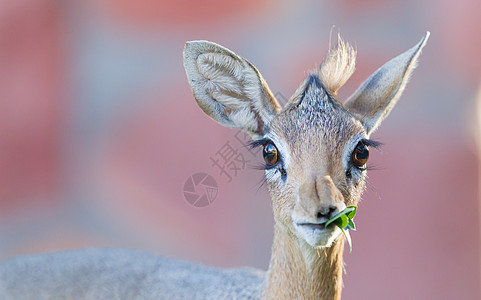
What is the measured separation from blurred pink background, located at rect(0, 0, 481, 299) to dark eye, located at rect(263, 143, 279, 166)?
6.92ft

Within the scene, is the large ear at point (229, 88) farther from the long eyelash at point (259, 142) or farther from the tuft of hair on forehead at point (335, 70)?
the tuft of hair on forehead at point (335, 70)

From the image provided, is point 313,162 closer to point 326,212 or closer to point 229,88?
point 326,212

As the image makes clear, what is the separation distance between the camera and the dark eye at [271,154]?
284 centimetres

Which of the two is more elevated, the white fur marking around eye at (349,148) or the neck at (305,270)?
the white fur marking around eye at (349,148)

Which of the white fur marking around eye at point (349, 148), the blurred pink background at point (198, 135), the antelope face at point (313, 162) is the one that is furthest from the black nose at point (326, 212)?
the blurred pink background at point (198, 135)

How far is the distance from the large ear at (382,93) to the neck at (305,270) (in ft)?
1.88

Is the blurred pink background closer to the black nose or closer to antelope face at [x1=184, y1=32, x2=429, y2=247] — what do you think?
antelope face at [x1=184, y1=32, x2=429, y2=247]

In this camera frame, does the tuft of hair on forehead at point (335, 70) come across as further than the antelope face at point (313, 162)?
Yes

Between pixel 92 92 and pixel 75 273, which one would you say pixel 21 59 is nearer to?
pixel 92 92

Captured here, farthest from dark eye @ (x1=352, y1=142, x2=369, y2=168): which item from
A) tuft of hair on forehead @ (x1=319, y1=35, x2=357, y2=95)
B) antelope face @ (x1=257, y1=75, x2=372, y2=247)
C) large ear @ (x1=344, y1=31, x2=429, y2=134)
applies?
tuft of hair on forehead @ (x1=319, y1=35, x2=357, y2=95)

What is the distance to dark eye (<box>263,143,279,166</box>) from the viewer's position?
2.84m

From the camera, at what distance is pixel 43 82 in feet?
18.6

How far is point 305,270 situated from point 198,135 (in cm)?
261

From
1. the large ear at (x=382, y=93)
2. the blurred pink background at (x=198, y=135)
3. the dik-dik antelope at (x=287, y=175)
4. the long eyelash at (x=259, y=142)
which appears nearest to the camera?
the dik-dik antelope at (x=287, y=175)
